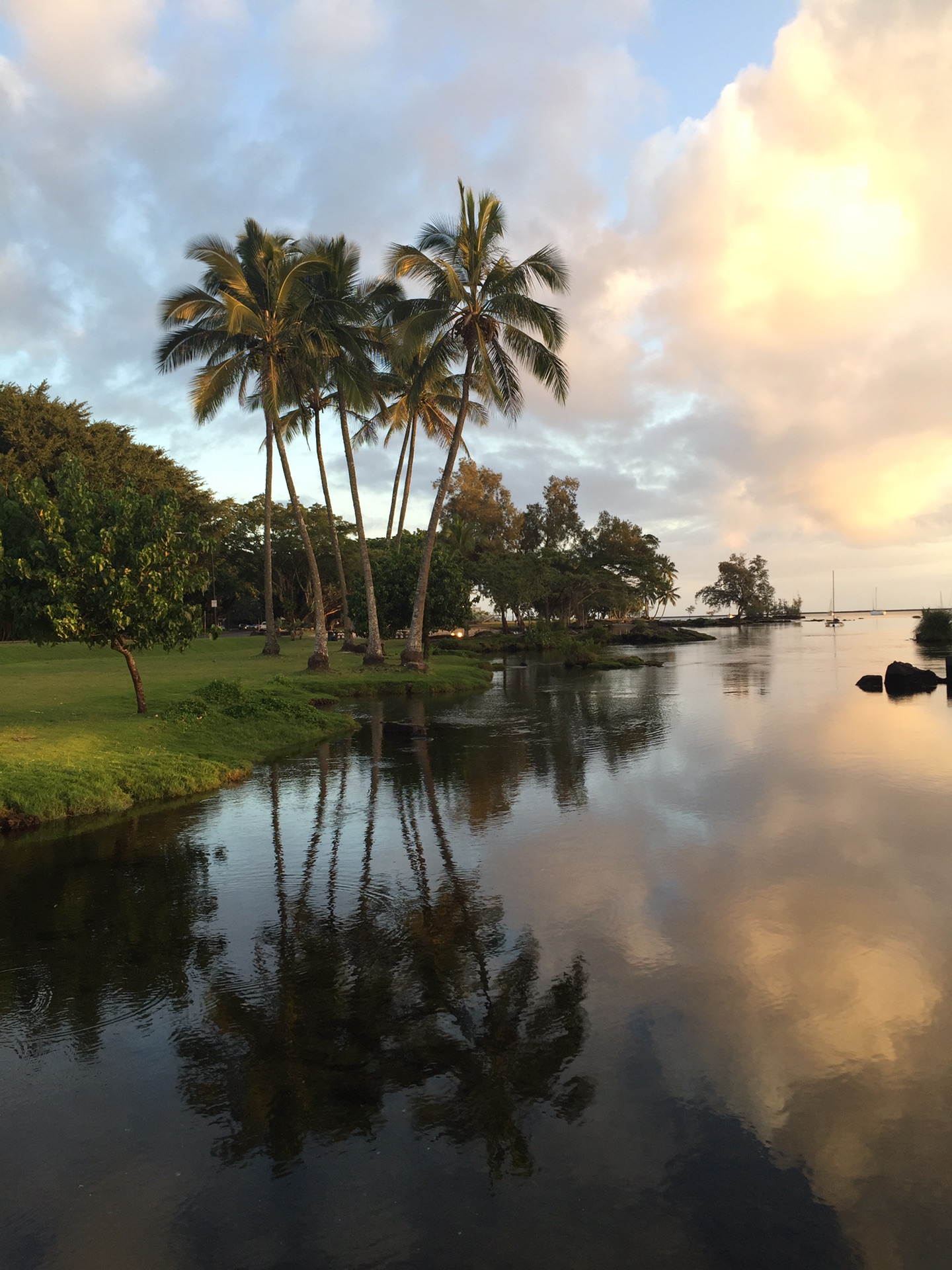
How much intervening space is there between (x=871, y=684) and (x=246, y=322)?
91.4 ft

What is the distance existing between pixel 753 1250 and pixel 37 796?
1165 cm

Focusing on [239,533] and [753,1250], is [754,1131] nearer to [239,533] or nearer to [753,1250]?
[753,1250]

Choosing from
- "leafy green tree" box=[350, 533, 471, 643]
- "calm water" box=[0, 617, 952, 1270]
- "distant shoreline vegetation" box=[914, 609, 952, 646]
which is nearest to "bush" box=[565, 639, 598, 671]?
"leafy green tree" box=[350, 533, 471, 643]

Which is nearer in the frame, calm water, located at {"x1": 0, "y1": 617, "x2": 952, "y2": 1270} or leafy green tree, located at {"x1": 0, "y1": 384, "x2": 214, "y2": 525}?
calm water, located at {"x1": 0, "y1": 617, "x2": 952, "y2": 1270}

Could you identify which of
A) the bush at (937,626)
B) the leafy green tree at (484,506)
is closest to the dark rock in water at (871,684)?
the bush at (937,626)

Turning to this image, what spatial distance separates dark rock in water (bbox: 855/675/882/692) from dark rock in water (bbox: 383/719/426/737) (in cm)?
1912

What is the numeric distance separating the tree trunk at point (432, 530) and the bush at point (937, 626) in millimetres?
49552

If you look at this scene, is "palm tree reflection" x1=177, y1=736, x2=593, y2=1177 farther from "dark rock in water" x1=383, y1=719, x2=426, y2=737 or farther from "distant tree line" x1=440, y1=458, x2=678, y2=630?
"distant tree line" x1=440, y1=458, x2=678, y2=630

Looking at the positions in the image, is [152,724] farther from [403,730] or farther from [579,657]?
[579,657]

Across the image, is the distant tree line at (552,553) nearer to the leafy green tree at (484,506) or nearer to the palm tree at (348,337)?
the leafy green tree at (484,506)

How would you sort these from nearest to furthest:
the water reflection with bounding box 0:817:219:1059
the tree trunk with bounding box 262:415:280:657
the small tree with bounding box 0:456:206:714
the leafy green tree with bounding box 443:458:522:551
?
the water reflection with bounding box 0:817:219:1059 → the small tree with bounding box 0:456:206:714 → the tree trunk with bounding box 262:415:280:657 → the leafy green tree with bounding box 443:458:522:551

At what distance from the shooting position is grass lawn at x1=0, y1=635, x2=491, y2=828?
1330 centimetres

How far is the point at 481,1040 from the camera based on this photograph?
5.85m

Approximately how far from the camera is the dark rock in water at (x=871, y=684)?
1284 inches
